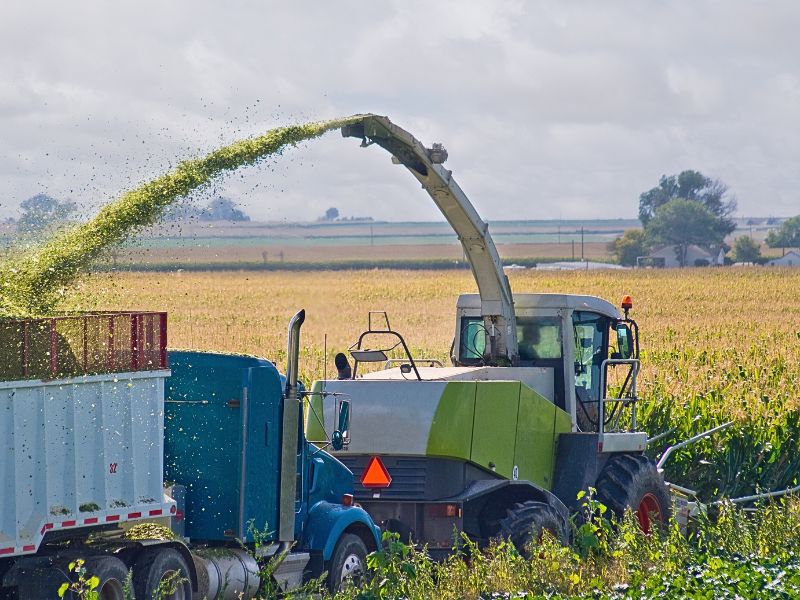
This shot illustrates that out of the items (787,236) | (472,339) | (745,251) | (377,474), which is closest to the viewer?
(377,474)

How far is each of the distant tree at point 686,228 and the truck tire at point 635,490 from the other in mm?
124424

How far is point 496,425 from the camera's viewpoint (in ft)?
40.5

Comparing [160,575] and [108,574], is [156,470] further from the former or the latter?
[108,574]

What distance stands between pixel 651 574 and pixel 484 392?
93.0 inches

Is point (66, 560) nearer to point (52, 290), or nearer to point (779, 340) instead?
point (52, 290)

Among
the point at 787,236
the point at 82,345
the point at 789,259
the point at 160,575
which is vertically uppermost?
the point at 787,236

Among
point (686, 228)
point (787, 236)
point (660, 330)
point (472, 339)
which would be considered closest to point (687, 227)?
point (686, 228)

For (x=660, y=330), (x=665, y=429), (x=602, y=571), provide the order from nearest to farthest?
1. (x=602, y=571)
2. (x=665, y=429)
3. (x=660, y=330)

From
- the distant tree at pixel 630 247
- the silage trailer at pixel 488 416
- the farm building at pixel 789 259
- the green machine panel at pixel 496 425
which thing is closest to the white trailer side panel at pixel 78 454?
the silage trailer at pixel 488 416

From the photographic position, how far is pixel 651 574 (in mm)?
10664

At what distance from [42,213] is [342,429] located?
3169 mm

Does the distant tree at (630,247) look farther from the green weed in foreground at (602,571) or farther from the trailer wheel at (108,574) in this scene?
the trailer wheel at (108,574)

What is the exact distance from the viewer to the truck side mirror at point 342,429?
10898 mm

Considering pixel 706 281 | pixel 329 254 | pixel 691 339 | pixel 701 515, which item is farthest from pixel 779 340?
pixel 706 281
